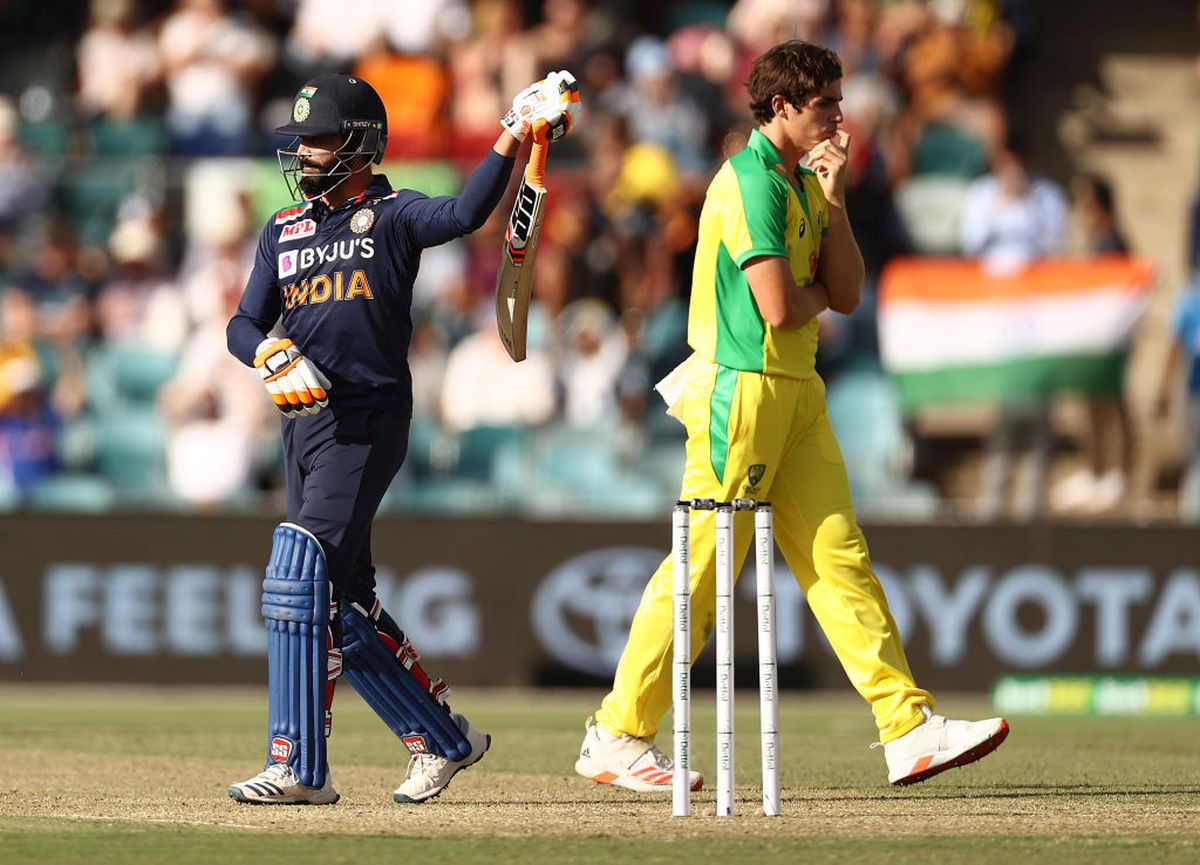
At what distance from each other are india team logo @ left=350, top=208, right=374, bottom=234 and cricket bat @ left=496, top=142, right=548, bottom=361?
1.34ft

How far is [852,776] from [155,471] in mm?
6842

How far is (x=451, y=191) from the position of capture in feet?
47.1

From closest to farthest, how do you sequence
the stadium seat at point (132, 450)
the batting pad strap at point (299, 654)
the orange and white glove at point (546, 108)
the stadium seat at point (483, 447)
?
the orange and white glove at point (546, 108)
the batting pad strap at point (299, 654)
the stadium seat at point (483, 447)
the stadium seat at point (132, 450)

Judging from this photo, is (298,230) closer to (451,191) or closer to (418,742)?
(418,742)

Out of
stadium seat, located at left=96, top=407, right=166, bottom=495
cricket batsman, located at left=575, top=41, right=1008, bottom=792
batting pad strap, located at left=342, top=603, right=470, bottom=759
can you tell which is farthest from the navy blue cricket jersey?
stadium seat, located at left=96, top=407, right=166, bottom=495

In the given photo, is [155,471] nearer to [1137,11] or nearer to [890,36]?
[890,36]

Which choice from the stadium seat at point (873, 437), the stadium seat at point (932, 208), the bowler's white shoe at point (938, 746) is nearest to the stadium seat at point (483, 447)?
the stadium seat at point (873, 437)

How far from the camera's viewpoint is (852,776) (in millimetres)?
7516

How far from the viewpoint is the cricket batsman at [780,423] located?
6.37 meters

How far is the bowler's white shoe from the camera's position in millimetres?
6254

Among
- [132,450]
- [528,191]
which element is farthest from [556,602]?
[528,191]

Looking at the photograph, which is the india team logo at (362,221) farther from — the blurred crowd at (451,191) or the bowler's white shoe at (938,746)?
the blurred crowd at (451,191)

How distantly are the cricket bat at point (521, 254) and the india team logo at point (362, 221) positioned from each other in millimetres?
409

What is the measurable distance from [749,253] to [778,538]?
96 cm
